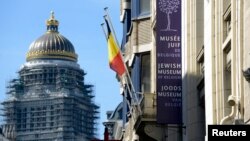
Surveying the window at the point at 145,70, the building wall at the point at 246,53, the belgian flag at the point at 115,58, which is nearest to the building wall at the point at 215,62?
the building wall at the point at 246,53

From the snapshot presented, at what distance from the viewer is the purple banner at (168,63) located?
42.6 meters

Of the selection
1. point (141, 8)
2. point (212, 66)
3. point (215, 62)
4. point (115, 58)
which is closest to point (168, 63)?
point (212, 66)

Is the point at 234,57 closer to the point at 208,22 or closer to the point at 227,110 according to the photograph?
the point at 227,110

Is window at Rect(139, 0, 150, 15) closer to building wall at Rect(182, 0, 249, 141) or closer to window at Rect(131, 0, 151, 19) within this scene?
window at Rect(131, 0, 151, 19)

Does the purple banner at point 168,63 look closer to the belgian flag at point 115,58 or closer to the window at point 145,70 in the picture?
the belgian flag at point 115,58

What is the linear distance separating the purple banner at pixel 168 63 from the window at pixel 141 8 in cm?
1071

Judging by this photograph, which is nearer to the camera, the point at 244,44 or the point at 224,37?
the point at 244,44

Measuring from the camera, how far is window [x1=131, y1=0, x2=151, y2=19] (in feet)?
→ 179

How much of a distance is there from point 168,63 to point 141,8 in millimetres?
12398

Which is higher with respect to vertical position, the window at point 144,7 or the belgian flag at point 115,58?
the window at point 144,7

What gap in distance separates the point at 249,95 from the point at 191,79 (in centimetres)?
1323

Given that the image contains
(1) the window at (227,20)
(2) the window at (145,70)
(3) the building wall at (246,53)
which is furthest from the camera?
(2) the window at (145,70)

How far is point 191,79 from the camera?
41469mm

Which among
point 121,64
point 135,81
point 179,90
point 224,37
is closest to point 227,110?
point 224,37
